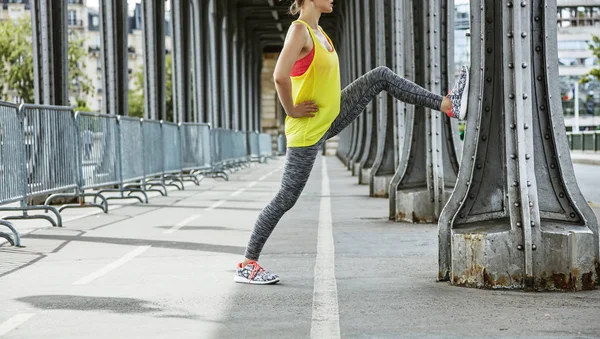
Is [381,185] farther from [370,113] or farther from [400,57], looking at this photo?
[370,113]

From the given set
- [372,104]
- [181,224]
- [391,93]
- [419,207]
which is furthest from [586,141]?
[391,93]

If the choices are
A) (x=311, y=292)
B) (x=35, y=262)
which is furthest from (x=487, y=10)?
(x=35, y=262)

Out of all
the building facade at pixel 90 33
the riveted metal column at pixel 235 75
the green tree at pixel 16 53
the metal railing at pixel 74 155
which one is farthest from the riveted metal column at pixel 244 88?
the metal railing at pixel 74 155

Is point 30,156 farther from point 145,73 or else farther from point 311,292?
point 145,73

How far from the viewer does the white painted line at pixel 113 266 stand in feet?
25.2

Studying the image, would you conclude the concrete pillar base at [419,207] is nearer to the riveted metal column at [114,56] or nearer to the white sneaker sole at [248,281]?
the white sneaker sole at [248,281]

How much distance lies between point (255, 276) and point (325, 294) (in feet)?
2.33

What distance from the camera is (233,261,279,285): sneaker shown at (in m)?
7.22

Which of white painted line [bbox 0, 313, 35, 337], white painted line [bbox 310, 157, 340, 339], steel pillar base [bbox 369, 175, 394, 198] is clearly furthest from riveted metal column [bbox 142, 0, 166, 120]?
white painted line [bbox 0, 313, 35, 337]

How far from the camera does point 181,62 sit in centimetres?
3506

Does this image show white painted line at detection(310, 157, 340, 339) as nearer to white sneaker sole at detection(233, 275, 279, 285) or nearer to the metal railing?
white sneaker sole at detection(233, 275, 279, 285)

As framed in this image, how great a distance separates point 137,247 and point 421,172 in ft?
13.5

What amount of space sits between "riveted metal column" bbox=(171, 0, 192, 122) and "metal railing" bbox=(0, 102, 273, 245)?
345 inches

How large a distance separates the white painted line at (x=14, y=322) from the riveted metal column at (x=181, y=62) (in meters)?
28.3
